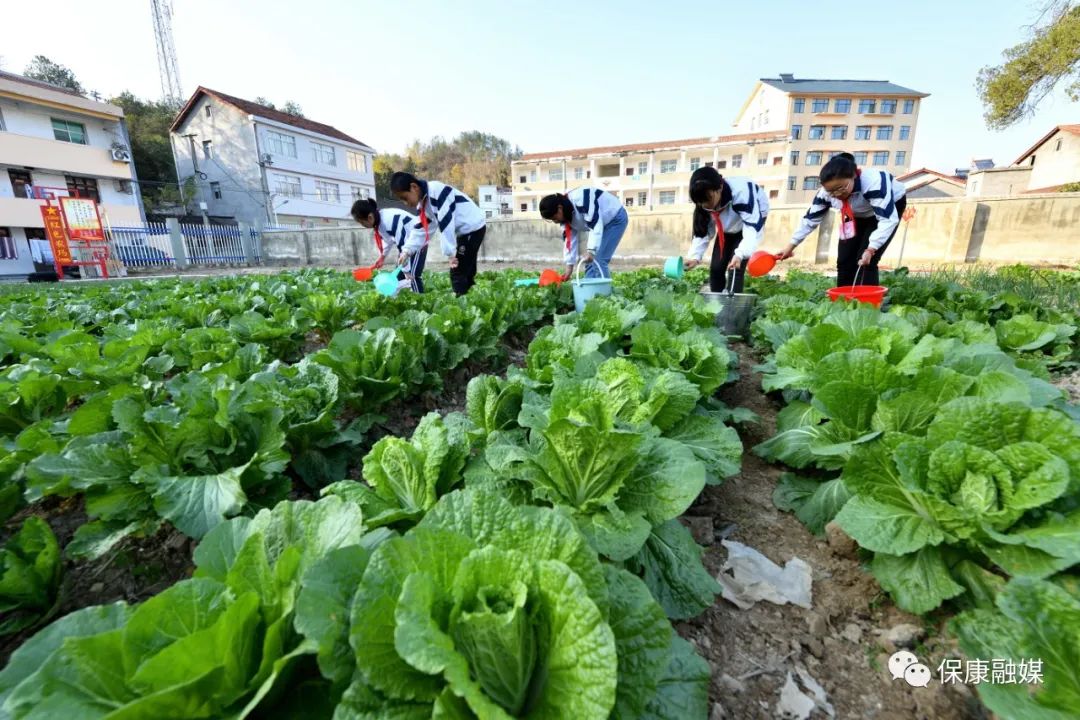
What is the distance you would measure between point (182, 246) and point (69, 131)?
9.51 m

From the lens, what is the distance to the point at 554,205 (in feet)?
19.5

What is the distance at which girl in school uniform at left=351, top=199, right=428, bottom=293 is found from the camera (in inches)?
278

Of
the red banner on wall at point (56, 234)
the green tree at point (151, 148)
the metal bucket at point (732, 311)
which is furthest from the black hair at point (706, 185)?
the green tree at point (151, 148)

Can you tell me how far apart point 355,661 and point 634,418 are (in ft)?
3.78

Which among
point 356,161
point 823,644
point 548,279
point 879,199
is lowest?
point 823,644

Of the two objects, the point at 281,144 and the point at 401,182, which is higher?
the point at 281,144

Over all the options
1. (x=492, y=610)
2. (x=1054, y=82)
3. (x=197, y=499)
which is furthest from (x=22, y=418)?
(x=1054, y=82)

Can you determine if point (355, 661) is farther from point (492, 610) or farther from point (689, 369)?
point (689, 369)

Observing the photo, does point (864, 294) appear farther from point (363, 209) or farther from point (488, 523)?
point (363, 209)

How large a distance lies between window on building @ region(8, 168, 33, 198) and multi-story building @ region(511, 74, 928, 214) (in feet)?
122

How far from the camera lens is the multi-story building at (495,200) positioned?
58344 mm

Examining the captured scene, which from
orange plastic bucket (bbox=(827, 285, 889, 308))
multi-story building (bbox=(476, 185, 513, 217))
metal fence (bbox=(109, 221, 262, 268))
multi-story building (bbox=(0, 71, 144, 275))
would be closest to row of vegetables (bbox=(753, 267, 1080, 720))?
orange plastic bucket (bbox=(827, 285, 889, 308))

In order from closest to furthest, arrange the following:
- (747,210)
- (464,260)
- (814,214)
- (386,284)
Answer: (747,210) < (814,214) < (386,284) < (464,260)

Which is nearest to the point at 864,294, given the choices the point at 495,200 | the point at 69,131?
the point at 69,131
